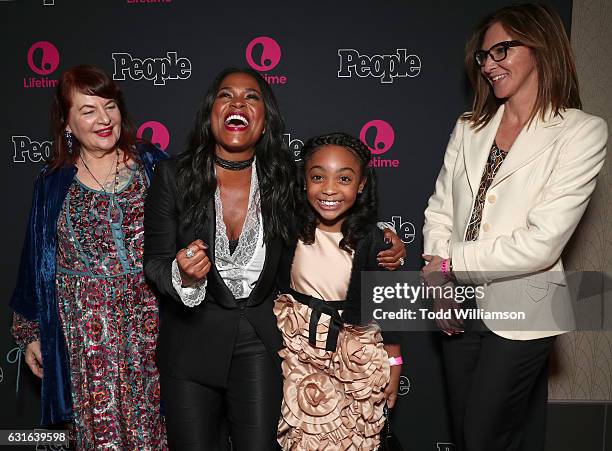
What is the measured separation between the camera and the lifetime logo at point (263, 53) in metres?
2.69

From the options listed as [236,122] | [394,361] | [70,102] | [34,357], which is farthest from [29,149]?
[394,361]

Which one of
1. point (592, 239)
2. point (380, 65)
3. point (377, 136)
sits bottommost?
point (592, 239)

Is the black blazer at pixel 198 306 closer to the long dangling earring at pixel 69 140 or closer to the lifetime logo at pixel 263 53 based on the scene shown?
the long dangling earring at pixel 69 140

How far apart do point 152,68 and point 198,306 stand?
133 centimetres

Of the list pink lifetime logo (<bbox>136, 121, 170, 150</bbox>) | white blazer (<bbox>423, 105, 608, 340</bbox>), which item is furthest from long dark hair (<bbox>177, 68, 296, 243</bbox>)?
pink lifetime logo (<bbox>136, 121, 170, 150</bbox>)

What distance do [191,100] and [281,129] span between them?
86 cm

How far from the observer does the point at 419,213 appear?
2.82 metres

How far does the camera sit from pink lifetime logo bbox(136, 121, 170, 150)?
2738mm

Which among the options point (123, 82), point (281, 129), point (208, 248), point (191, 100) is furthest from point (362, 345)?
point (123, 82)

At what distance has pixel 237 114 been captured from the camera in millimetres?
1909

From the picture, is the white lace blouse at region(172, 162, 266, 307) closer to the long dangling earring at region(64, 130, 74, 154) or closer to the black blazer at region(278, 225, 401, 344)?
the black blazer at region(278, 225, 401, 344)

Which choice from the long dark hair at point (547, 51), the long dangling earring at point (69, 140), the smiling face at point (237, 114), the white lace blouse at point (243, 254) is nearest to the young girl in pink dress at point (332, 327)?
the white lace blouse at point (243, 254)

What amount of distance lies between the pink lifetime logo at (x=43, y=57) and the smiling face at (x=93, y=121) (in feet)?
2.39

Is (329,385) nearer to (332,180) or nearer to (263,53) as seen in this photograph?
(332,180)
